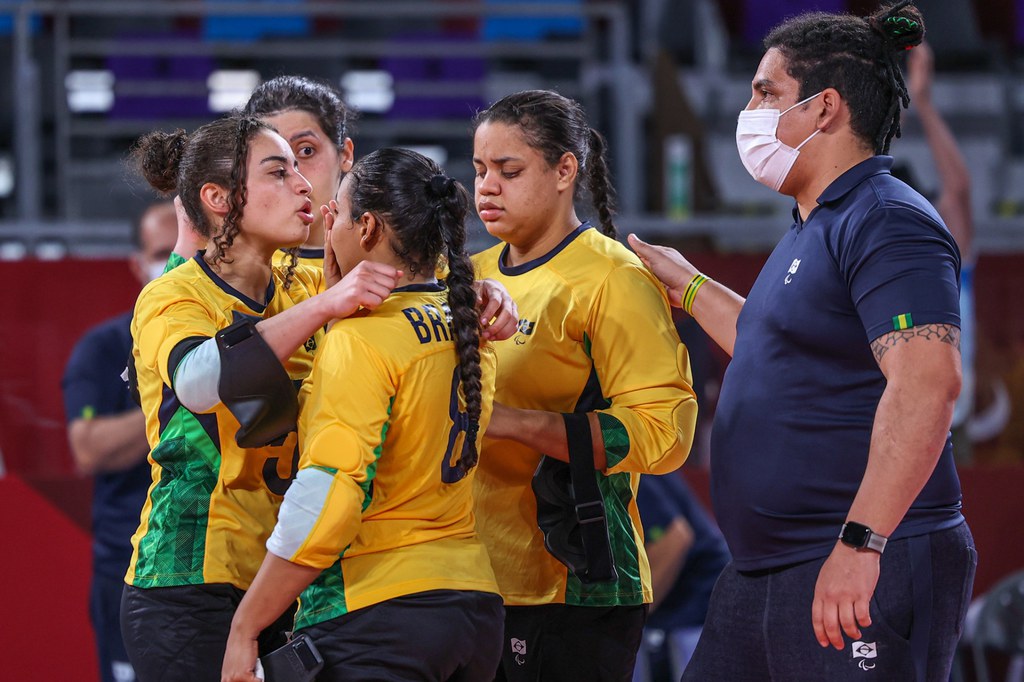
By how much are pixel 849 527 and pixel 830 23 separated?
1.02 metres

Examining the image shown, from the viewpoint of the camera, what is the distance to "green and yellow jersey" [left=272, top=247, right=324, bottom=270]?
120 inches

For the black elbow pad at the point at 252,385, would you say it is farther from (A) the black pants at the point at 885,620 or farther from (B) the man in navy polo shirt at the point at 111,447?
(B) the man in navy polo shirt at the point at 111,447

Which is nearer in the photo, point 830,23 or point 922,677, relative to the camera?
point 922,677

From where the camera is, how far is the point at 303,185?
106 inches

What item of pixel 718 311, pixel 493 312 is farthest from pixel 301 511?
pixel 718 311

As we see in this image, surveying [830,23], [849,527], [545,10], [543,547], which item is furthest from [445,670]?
[545,10]

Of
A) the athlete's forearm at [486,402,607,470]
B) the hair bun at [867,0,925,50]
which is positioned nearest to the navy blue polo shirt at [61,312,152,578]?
the athlete's forearm at [486,402,607,470]

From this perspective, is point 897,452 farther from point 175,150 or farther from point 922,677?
point 175,150

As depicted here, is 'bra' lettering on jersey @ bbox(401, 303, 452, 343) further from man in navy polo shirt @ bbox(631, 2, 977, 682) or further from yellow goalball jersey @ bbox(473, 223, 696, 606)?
man in navy polo shirt @ bbox(631, 2, 977, 682)

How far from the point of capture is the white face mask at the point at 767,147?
2633mm

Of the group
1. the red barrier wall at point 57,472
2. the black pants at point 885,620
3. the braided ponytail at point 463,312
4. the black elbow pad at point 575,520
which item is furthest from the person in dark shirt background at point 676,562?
the braided ponytail at point 463,312

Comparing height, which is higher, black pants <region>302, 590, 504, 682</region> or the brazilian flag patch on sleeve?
the brazilian flag patch on sleeve

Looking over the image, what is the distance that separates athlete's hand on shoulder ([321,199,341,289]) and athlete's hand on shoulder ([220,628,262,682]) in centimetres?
69

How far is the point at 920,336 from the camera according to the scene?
2244mm
